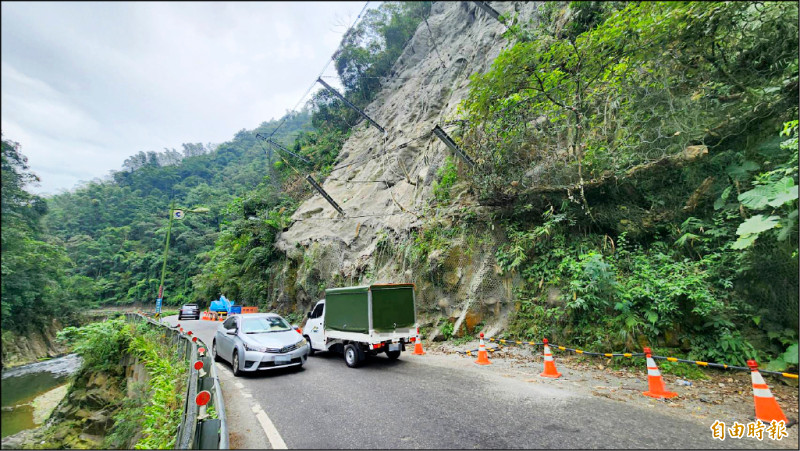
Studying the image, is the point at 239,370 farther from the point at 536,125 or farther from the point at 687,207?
the point at 687,207

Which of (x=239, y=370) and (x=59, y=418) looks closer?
(x=239, y=370)

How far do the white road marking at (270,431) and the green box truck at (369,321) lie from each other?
3357 millimetres

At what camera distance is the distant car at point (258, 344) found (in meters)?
7.82

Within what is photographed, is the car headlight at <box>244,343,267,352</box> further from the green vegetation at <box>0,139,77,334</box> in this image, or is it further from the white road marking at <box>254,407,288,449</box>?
the green vegetation at <box>0,139,77,334</box>

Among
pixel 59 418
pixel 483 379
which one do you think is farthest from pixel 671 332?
pixel 59 418

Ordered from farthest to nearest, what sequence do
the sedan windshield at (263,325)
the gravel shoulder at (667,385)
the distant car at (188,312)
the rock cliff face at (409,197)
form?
the distant car at (188,312)
the rock cliff face at (409,197)
the sedan windshield at (263,325)
the gravel shoulder at (667,385)

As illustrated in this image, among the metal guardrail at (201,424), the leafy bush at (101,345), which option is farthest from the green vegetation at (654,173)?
the leafy bush at (101,345)

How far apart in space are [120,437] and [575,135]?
13.6m

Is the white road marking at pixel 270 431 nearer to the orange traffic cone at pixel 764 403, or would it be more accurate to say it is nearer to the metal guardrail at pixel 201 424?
the metal guardrail at pixel 201 424

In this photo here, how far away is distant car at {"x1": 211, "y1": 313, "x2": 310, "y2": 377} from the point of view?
25.7 feet

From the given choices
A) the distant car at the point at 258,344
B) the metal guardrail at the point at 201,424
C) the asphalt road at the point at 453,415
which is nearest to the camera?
A: the metal guardrail at the point at 201,424

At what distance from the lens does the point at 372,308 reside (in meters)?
8.49

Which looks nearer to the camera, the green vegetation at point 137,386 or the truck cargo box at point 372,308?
the green vegetation at point 137,386

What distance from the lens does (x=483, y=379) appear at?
6.95 m
